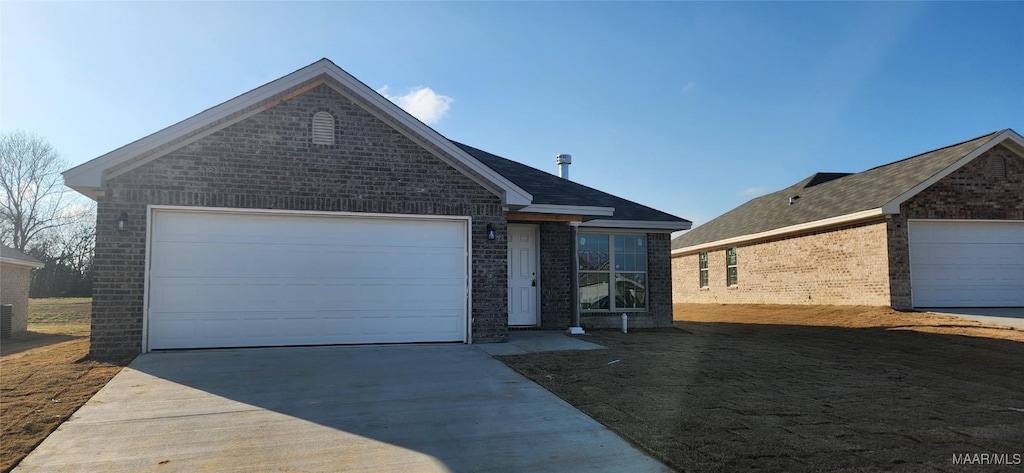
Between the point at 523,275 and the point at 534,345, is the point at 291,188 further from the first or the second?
the point at 523,275

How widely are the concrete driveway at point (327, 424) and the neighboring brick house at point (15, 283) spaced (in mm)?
11597

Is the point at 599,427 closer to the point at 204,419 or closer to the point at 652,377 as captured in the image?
the point at 652,377

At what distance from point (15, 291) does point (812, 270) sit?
23474mm

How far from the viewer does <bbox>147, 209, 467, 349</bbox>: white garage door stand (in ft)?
29.8

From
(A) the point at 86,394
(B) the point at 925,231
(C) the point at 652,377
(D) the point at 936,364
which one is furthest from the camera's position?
(B) the point at 925,231

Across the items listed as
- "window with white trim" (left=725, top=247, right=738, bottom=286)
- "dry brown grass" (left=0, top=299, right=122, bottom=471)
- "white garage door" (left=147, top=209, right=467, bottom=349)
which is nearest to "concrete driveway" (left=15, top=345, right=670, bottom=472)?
"dry brown grass" (left=0, top=299, right=122, bottom=471)

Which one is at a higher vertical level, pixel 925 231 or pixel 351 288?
pixel 925 231

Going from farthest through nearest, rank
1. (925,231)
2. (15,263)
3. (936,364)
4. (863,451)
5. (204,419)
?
(15,263), (925,231), (936,364), (204,419), (863,451)

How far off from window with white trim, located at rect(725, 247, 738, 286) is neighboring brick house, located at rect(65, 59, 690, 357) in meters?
15.1

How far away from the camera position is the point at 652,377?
750 centimetres

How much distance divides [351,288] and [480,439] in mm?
5398

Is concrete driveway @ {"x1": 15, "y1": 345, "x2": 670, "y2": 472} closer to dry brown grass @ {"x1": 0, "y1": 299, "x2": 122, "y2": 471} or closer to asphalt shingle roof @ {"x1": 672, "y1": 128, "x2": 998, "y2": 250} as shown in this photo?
dry brown grass @ {"x1": 0, "y1": 299, "x2": 122, "y2": 471}

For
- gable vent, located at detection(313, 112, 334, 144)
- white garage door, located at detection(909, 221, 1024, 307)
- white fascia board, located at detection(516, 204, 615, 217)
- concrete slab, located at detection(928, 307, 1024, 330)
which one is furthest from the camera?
white garage door, located at detection(909, 221, 1024, 307)

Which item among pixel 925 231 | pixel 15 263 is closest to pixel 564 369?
pixel 925 231
